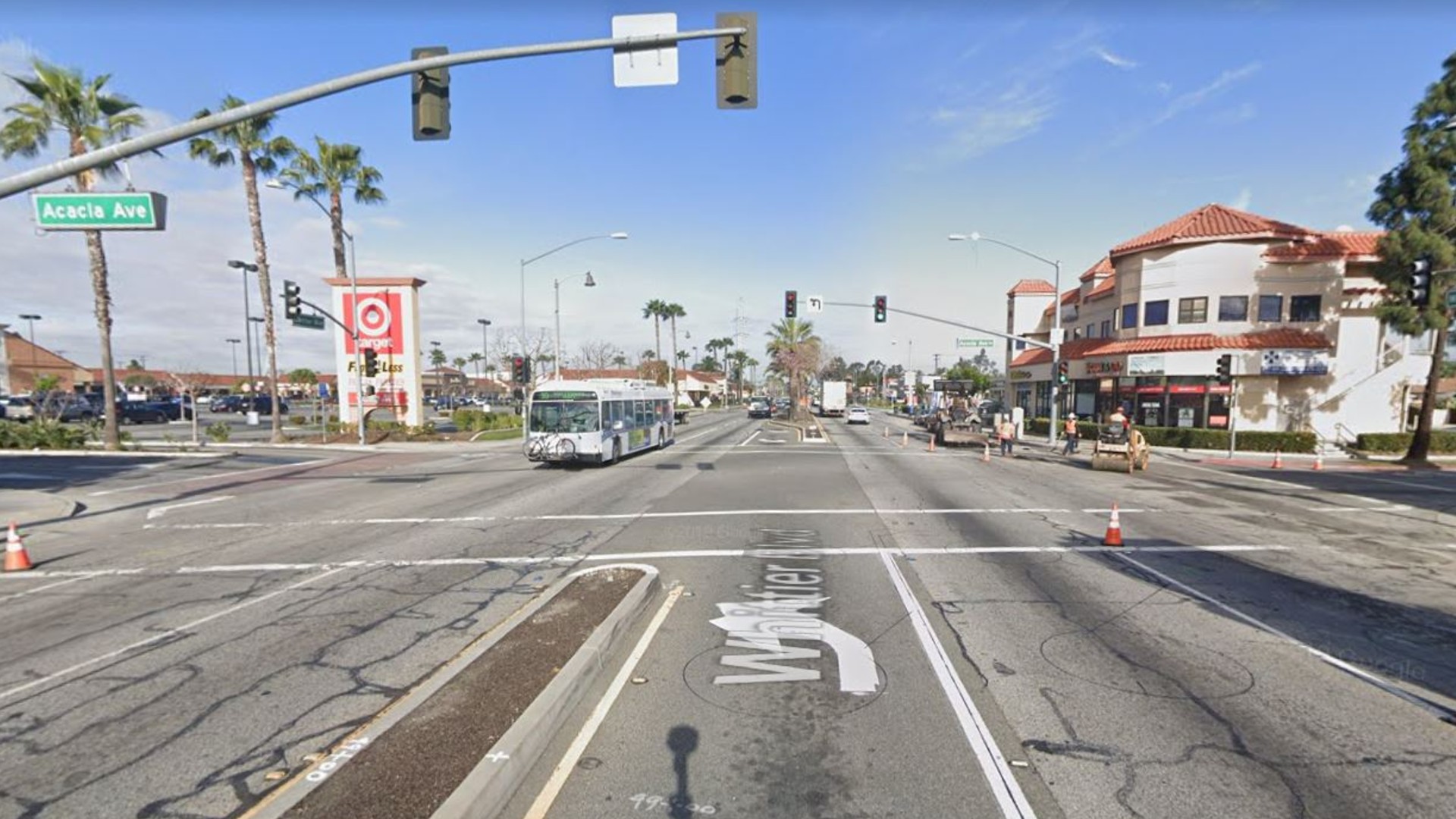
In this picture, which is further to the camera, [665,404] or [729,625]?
[665,404]

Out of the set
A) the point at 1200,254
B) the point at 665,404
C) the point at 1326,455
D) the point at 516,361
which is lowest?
the point at 1326,455

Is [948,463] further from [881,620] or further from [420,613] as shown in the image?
[420,613]

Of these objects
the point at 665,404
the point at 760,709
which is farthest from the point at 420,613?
the point at 665,404

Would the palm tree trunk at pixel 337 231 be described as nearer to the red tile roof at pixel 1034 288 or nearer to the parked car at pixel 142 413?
A: the parked car at pixel 142 413

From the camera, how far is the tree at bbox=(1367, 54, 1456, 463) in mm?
21391

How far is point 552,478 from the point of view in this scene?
678 inches

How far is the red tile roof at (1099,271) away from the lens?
36.4 meters

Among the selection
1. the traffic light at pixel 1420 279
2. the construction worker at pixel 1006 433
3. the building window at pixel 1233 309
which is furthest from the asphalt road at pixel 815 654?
the building window at pixel 1233 309

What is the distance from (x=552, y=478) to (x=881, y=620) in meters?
12.8

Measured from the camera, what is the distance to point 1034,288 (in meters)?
45.7

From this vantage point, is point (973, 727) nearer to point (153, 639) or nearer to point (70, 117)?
point (153, 639)

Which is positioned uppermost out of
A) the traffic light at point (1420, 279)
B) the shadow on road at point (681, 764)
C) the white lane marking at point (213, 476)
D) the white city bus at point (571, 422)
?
the traffic light at point (1420, 279)

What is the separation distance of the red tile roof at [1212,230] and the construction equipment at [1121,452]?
46.1ft

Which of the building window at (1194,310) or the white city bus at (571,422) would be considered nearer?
the white city bus at (571,422)
